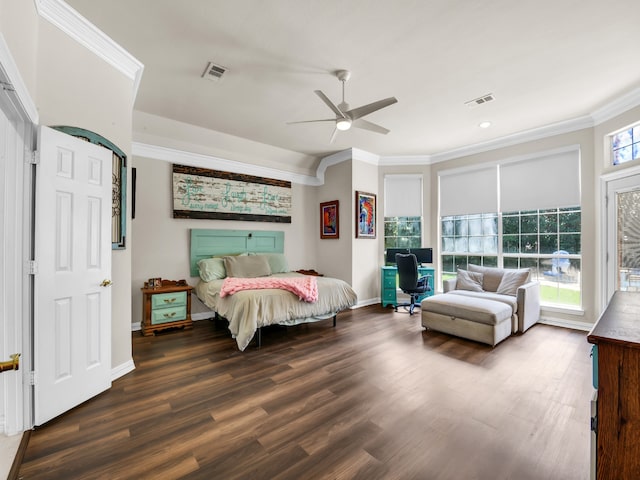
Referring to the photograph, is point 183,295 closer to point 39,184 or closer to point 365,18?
point 39,184

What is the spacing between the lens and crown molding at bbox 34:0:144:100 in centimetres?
210

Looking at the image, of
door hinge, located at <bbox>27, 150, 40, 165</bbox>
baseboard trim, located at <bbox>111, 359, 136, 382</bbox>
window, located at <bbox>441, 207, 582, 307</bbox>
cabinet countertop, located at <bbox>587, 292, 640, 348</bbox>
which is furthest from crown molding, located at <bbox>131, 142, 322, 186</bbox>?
cabinet countertop, located at <bbox>587, 292, 640, 348</bbox>

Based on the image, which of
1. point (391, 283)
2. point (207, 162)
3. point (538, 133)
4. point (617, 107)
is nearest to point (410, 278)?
point (391, 283)

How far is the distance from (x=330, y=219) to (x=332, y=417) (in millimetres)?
4212

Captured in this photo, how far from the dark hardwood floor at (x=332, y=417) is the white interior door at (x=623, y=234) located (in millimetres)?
1041

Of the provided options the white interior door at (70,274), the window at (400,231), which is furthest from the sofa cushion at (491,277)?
the white interior door at (70,274)

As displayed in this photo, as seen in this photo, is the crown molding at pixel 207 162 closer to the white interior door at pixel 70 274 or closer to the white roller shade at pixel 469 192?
the white interior door at pixel 70 274

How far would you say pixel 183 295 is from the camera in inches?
163

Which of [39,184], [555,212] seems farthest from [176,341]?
[555,212]

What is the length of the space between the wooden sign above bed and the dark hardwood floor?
7.50ft

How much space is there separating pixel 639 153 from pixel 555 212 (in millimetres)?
1186

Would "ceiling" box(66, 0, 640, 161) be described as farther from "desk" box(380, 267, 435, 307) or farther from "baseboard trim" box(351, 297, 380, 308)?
"baseboard trim" box(351, 297, 380, 308)

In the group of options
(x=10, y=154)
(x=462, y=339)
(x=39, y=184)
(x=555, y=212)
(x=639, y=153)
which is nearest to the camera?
(x=10, y=154)

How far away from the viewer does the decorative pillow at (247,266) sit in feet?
14.8
